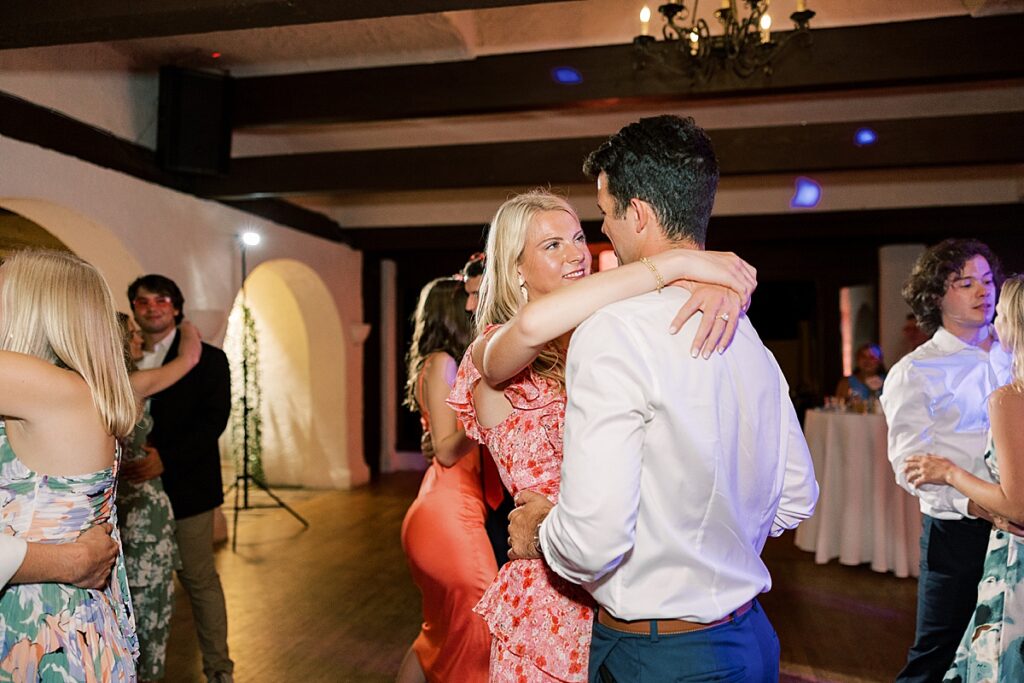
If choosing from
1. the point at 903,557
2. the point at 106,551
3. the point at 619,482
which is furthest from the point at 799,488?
the point at 903,557

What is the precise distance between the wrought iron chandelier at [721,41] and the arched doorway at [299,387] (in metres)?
5.08

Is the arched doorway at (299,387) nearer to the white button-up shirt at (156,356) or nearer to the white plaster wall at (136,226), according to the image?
the white plaster wall at (136,226)

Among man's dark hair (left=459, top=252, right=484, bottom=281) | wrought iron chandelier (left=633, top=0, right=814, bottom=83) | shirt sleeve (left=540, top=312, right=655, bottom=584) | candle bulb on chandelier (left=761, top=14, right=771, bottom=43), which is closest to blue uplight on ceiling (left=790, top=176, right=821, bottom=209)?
wrought iron chandelier (left=633, top=0, right=814, bottom=83)

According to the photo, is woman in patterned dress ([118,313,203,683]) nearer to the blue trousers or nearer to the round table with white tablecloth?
the blue trousers

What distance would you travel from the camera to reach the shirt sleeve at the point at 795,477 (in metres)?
1.50

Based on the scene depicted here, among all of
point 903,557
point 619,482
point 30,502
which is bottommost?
point 903,557

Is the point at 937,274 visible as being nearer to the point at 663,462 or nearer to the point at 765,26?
the point at 765,26

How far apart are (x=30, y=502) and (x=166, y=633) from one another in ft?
6.14

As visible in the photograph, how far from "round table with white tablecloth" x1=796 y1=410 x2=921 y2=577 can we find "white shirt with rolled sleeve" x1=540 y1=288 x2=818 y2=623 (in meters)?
4.32

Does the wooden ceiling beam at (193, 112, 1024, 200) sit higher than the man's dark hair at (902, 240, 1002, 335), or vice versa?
the wooden ceiling beam at (193, 112, 1024, 200)

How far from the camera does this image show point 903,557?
200 inches

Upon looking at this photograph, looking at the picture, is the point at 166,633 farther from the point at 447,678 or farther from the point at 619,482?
the point at 619,482

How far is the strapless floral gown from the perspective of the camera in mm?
1672

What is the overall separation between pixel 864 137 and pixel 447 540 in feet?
14.3
